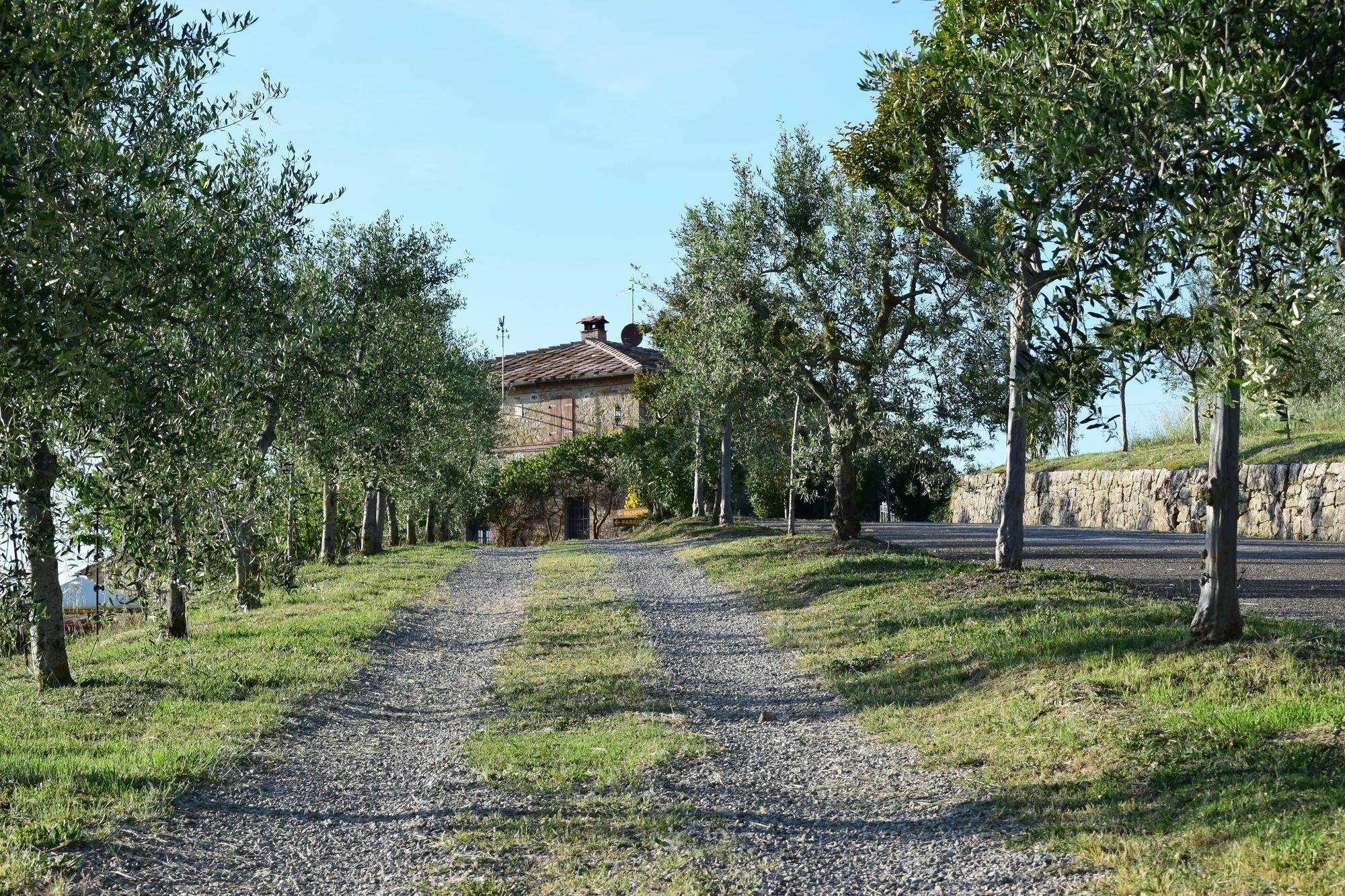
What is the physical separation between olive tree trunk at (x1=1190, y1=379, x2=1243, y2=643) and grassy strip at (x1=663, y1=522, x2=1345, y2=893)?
0.77 feet

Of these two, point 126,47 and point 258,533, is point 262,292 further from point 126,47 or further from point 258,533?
point 126,47

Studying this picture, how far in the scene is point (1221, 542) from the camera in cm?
916

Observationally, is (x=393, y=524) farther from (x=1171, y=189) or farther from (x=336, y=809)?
(x=1171, y=189)

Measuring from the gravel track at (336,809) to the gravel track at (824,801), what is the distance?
5.80 ft

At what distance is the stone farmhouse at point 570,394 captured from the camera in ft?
170

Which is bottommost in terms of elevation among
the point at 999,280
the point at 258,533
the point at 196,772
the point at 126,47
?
the point at 196,772

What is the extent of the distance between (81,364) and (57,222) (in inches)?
32.6

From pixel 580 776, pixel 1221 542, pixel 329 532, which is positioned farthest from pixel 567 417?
pixel 580 776

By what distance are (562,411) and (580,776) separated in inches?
1852

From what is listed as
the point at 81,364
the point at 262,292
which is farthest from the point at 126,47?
the point at 262,292

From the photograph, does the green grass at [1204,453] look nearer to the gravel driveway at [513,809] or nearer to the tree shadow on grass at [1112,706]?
the tree shadow on grass at [1112,706]

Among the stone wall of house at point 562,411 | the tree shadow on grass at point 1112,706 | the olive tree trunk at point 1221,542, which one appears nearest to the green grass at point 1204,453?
the tree shadow on grass at point 1112,706

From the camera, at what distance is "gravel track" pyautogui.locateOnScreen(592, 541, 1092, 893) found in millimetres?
5633

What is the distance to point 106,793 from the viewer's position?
672cm
